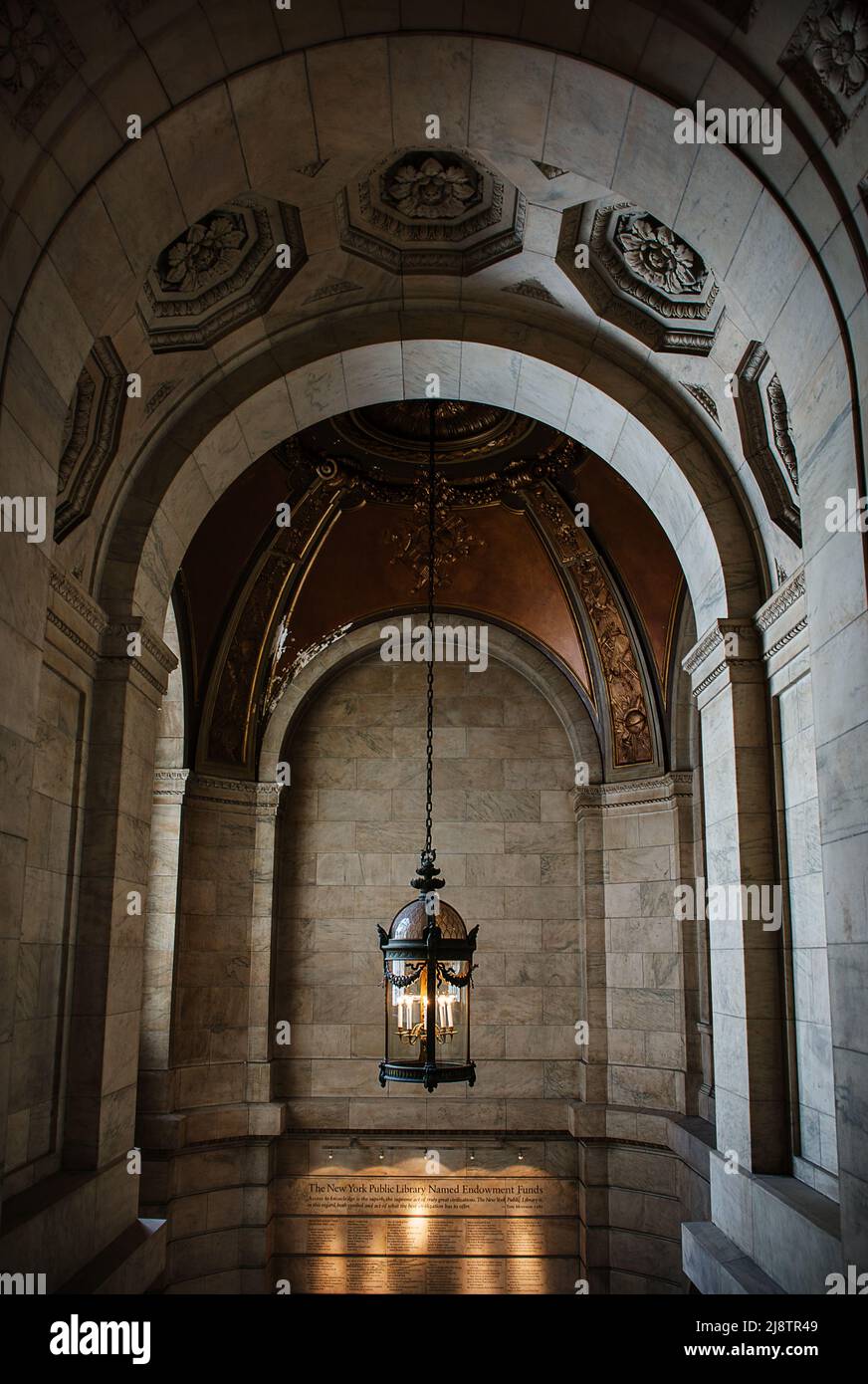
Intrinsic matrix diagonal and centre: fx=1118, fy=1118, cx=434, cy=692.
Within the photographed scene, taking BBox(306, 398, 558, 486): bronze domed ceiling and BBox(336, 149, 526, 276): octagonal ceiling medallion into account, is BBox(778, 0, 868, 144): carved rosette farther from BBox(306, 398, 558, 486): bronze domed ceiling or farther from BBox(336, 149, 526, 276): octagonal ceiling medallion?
BBox(306, 398, 558, 486): bronze domed ceiling

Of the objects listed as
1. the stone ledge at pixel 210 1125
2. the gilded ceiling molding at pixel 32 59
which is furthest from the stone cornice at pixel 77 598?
the stone ledge at pixel 210 1125

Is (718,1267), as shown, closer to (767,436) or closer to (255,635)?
(767,436)

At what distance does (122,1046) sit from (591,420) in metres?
5.60

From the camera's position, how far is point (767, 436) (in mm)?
7277

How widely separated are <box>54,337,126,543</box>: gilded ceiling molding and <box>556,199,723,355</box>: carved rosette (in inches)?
120

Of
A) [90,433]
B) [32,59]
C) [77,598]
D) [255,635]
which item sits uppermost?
[32,59]

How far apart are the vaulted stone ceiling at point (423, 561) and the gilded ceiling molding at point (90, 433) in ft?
Result: 17.0

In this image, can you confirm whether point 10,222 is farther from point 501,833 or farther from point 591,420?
point 501,833

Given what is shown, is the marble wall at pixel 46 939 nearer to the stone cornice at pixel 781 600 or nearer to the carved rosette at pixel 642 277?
the carved rosette at pixel 642 277

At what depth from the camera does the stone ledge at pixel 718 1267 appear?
634 cm

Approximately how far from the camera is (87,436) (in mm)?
7102

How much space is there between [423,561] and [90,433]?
23.5 ft

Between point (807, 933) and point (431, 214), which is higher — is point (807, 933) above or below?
below

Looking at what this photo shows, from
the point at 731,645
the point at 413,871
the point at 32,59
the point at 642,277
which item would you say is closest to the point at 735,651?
the point at 731,645
